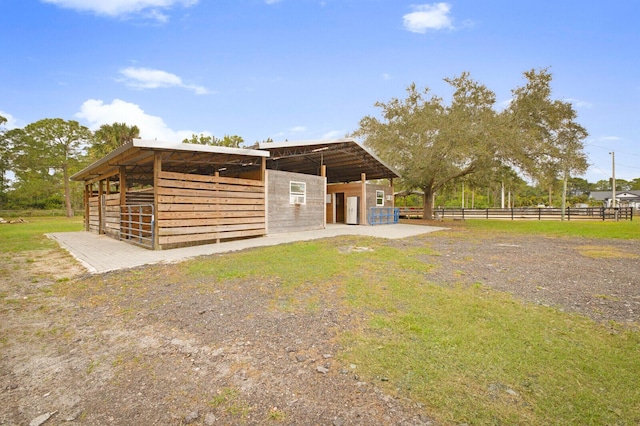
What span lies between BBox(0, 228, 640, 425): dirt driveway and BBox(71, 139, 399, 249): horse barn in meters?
3.73

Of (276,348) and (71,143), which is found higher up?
(71,143)

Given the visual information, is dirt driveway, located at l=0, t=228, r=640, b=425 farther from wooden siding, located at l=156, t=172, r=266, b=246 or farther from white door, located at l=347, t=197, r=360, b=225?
white door, located at l=347, t=197, r=360, b=225

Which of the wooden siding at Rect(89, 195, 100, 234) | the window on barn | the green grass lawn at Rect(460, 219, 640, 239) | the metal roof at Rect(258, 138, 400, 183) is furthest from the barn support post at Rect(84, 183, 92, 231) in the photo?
the green grass lawn at Rect(460, 219, 640, 239)

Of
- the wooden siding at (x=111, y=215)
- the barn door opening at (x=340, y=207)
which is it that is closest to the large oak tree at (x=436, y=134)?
the barn door opening at (x=340, y=207)

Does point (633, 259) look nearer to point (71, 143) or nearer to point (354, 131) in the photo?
point (354, 131)

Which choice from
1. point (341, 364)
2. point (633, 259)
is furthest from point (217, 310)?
point (633, 259)

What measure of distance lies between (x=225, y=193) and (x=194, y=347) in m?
8.07

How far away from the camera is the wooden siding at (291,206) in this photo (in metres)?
13.0

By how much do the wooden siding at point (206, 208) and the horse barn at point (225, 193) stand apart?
0.10ft

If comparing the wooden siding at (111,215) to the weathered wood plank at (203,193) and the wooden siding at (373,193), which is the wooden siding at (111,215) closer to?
the weathered wood plank at (203,193)

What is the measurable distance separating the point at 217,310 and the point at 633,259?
31.8ft

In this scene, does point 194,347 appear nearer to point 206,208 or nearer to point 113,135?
point 206,208

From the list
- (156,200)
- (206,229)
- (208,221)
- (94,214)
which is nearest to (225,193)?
(208,221)

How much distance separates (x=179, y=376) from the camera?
8.05ft
